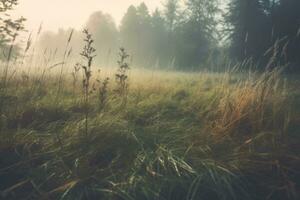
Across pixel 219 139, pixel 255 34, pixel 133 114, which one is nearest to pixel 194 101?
pixel 133 114

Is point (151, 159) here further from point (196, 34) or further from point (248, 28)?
point (196, 34)

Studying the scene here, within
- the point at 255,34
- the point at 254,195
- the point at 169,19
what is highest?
the point at 169,19

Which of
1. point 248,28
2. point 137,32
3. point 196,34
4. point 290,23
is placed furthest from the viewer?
point 137,32

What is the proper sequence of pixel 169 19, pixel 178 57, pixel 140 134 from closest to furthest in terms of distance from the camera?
pixel 140 134 < pixel 178 57 < pixel 169 19

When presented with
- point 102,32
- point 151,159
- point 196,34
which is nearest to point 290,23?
point 196,34

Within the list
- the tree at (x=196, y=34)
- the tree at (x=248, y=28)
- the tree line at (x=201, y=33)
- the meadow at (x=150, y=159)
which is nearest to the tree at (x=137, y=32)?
the tree line at (x=201, y=33)

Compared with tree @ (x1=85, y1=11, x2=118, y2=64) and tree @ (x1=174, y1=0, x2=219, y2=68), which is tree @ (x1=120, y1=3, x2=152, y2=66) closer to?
tree @ (x1=85, y1=11, x2=118, y2=64)

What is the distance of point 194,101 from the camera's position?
4.70 meters

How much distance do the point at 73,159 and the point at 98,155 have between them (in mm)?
212

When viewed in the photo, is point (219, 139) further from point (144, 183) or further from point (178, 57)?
point (178, 57)

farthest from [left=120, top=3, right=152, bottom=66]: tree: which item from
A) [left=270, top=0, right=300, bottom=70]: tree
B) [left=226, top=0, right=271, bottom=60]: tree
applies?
[left=270, top=0, right=300, bottom=70]: tree

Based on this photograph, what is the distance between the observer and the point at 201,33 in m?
29.6

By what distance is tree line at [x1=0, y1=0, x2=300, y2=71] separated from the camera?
1727 cm

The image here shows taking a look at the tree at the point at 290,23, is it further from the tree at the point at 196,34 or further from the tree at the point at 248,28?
the tree at the point at 196,34
